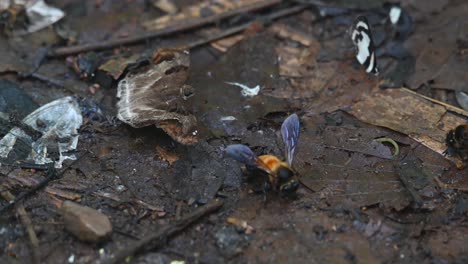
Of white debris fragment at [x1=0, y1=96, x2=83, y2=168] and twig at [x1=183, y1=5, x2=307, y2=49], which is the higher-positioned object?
twig at [x1=183, y1=5, x2=307, y2=49]

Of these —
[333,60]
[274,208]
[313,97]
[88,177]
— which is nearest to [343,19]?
[333,60]

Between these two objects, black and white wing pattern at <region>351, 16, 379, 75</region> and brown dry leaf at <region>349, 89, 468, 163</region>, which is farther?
black and white wing pattern at <region>351, 16, 379, 75</region>

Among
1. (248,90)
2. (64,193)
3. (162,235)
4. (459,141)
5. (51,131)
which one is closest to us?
(162,235)

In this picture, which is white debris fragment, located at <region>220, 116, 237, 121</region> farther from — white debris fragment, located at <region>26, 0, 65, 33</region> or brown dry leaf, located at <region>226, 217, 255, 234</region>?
white debris fragment, located at <region>26, 0, 65, 33</region>

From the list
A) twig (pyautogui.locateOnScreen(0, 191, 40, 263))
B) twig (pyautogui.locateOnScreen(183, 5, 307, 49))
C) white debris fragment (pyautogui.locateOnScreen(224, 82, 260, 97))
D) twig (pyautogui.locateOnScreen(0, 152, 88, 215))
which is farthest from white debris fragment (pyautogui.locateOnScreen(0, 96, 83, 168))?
white debris fragment (pyautogui.locateOnScreen(224, 82, 260, 97))

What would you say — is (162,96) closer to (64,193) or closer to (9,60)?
(64,193)

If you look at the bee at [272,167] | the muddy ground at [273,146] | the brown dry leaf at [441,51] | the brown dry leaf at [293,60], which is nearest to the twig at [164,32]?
the muddy ground at [273,146]

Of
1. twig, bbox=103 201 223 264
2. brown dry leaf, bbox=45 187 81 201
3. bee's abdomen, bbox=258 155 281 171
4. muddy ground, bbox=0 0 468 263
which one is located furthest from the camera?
brown dry leaf, bbox=45 187 81 201

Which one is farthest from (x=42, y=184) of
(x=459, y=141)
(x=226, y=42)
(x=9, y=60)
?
(x=459, y=141)
